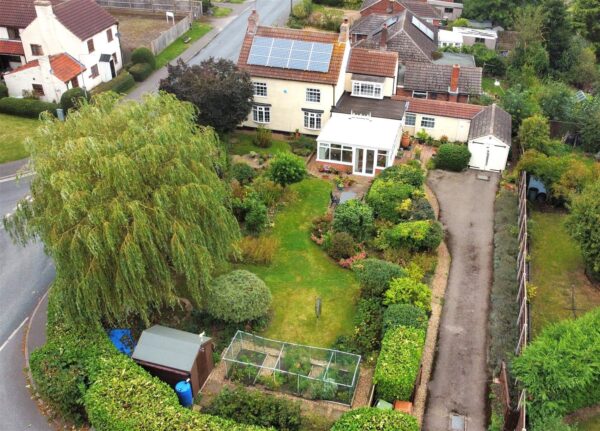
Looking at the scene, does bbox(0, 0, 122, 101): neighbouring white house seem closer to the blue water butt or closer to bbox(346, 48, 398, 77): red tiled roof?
bbox(346, 48, 398, 77): red tiled roof

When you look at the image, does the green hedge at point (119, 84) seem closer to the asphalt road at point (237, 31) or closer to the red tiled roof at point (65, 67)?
the red tiled roof at point (65, 67)

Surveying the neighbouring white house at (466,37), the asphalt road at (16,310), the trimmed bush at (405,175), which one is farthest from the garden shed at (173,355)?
the neighbouring white house at (466,37)

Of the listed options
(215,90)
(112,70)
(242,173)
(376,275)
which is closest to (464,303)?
(376,275)

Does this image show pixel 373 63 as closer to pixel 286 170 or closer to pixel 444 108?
pixel 444 108

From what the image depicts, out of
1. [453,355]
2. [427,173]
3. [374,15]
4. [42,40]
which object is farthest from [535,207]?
[42,40]

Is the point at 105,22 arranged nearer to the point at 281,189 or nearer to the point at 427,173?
the point at 281,189

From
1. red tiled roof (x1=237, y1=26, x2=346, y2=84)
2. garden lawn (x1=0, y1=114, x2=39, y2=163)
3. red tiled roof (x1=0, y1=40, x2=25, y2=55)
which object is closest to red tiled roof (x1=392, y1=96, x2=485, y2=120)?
red tiled roof (x1=237, y1=26, x2=346, y2=84)
